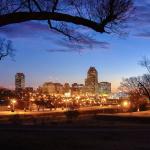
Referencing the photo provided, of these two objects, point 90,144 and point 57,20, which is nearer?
point 57,20

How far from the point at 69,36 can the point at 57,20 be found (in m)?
1.60

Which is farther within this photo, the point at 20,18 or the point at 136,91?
the point at 136,91

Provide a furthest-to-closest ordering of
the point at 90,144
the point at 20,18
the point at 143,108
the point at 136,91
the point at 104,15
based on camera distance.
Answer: the point at 136,91
the point at 143,108
the point at 90,144
the point at 104,15
the point at 20,18

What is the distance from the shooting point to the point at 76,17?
1836cm

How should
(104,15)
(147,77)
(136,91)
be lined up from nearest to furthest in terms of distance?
(104,15) < (147,77) < (136,91)

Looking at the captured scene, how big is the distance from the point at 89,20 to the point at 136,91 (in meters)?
100

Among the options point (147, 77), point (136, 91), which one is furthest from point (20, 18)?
point (136, 91)

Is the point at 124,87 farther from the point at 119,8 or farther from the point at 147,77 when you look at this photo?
the point at 119,8

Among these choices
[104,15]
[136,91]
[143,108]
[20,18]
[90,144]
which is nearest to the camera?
[20,18]

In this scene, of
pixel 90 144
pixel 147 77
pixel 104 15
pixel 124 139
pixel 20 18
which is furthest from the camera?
pixel 147 77

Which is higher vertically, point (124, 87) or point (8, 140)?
point (124, 87)

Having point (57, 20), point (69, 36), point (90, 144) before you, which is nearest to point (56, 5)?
point (57, 20)

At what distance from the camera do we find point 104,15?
739 inches

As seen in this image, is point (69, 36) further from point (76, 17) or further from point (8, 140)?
point (8, 140)
